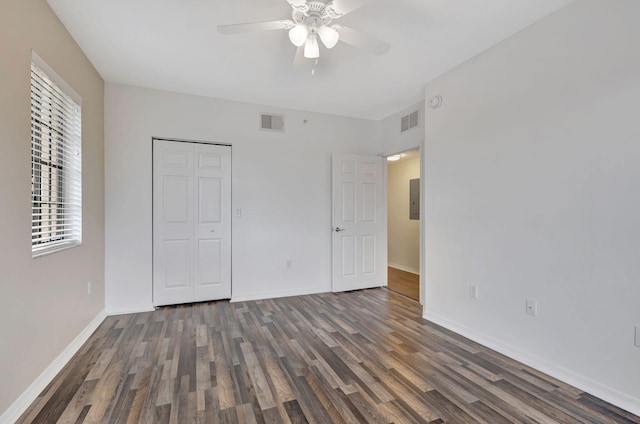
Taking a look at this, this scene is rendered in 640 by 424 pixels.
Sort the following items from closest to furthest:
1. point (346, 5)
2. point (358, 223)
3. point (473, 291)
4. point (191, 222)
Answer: point (346, 5) → point (473, 291) → point (191, 222) → point (358, 223)

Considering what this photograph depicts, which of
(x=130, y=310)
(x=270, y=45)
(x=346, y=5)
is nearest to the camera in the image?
(x=346, y=5)

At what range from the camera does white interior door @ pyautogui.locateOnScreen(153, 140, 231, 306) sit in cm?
362

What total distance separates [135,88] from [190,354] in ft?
9.94

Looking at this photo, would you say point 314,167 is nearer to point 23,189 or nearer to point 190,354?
point 190,354

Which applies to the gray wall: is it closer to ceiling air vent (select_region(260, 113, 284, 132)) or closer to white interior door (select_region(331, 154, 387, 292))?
white interior door (select_region(331, 154, 387, 292))

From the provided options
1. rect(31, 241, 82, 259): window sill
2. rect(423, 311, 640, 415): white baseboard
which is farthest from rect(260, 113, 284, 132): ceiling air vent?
rect(423, 311, 640, 415): white baseboard

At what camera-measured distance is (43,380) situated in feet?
6.55

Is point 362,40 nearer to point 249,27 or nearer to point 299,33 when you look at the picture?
point 299,33

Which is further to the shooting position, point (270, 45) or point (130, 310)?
point (130, 310)

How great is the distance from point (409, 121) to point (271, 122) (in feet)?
6.22

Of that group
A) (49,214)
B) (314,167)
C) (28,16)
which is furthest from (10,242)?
(314,167)

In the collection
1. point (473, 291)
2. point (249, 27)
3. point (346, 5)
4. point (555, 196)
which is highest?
point (346, 5)

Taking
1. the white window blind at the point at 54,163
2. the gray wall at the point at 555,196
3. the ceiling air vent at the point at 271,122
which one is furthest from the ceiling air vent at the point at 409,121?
the white window blind at the point at 54,163

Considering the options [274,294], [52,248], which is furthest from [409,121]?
[52,248]
